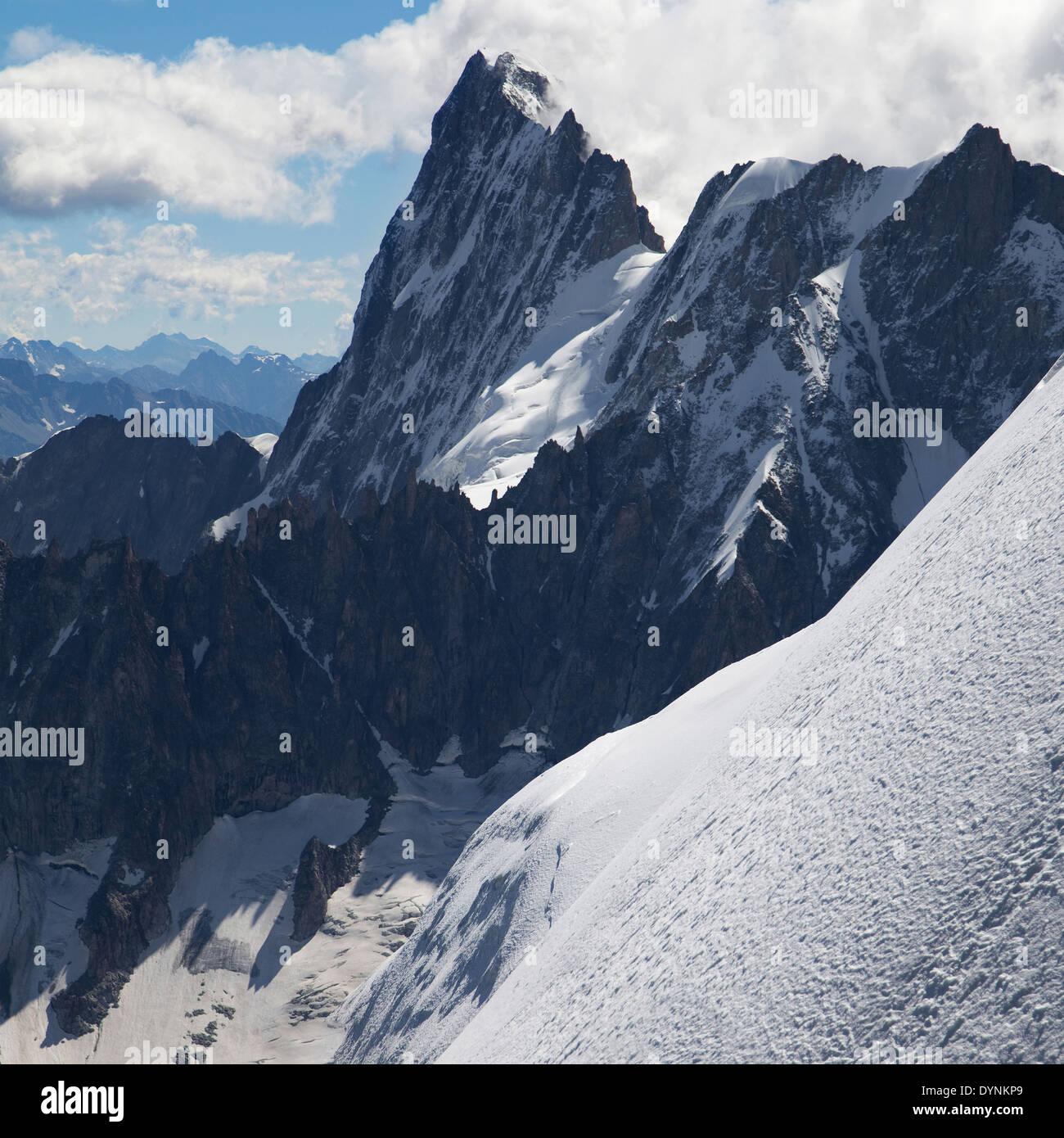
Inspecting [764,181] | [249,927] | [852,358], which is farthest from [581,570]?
[764,181]

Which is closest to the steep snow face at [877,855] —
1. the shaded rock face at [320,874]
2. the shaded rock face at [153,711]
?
the shaded rock face at [320,874]

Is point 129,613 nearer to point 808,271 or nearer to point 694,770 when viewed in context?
point 808,271

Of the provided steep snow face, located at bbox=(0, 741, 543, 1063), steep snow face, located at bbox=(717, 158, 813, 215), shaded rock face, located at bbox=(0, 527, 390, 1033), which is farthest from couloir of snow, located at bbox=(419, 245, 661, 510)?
steep snow face, located at bbox=(0, 741, 543, 1063)

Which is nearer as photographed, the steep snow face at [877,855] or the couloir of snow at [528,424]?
the steep snow face at [877,855]

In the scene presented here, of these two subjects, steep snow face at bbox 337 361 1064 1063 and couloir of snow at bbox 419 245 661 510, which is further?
couloir of snow at bbox 419 245 661 510

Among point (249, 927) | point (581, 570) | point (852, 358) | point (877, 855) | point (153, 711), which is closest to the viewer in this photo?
point (877, 855)

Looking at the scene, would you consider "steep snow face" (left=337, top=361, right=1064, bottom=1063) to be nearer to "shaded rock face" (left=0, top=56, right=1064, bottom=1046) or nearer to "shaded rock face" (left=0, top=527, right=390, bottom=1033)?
"shaded rock face" (left=0, top=56, right=1064, bottom=1046)

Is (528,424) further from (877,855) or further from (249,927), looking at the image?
(877,855)

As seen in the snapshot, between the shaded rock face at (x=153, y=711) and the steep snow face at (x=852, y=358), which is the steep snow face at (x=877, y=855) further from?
the shaded rock face at (x=153, y=711)
